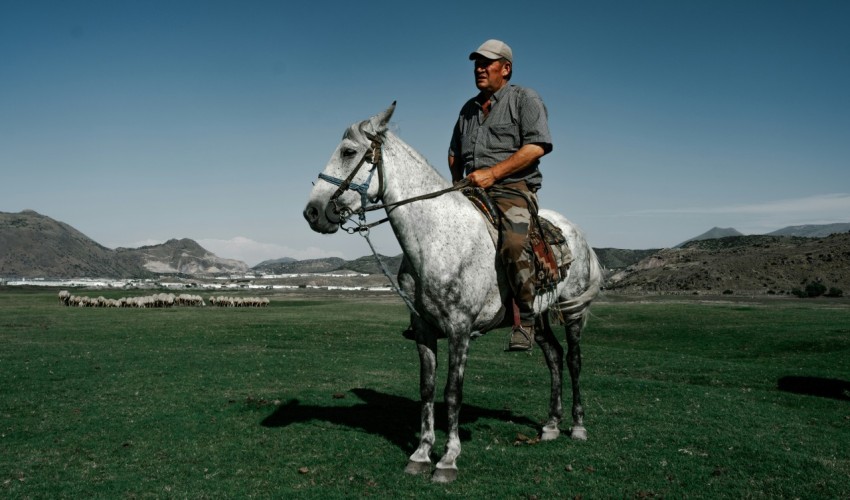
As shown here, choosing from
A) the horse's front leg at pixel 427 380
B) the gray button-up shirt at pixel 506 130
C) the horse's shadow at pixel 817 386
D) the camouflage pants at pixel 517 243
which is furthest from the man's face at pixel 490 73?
the horse's shadow at pixel 817 386

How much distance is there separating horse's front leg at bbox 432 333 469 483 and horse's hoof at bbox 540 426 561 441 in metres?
2.35

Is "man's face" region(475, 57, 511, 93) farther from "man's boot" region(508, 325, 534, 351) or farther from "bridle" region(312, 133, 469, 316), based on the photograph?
"man's boot" region(508, 325, 534, 351)

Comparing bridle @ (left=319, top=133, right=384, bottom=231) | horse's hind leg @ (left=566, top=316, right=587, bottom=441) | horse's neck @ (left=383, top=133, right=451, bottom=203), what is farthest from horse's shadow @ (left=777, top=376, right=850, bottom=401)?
bridle @ (left=319, top=133, right=384, bottom=231)

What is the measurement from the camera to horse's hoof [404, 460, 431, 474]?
24.7ft

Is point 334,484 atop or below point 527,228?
below

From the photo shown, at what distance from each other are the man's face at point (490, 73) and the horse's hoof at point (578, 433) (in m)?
5.73

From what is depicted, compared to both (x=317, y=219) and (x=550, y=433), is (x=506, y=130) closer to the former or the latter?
(x=317, y=219)

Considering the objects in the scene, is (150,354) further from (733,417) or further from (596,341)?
(596,341)

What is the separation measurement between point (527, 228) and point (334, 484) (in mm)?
4196

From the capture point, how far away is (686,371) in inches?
707

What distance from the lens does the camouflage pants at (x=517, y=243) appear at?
7.48 metres

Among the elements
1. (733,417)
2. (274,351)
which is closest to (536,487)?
(733,417)

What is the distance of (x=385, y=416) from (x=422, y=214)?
16.9ft

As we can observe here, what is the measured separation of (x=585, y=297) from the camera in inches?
380
